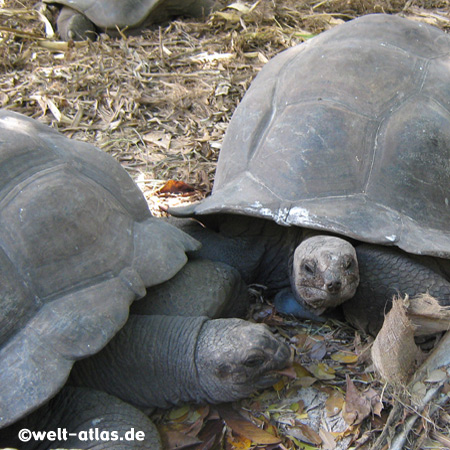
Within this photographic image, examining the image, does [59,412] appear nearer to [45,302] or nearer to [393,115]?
[45,302]

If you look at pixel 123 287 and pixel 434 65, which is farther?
pixel 434 65

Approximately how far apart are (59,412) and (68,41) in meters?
3.88

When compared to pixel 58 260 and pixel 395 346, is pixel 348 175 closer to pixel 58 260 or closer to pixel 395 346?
pixel 395 346

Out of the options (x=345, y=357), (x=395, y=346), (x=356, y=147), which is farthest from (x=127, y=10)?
(x=395, y=346)

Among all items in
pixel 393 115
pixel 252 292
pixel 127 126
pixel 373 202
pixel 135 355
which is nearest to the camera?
pixel 135 355

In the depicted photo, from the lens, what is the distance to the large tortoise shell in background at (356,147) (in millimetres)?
2268

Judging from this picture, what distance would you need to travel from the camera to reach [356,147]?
2396 mm

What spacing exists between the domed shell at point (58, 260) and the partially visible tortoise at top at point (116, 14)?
3074 millimetres

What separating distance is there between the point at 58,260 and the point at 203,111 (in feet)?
7.36

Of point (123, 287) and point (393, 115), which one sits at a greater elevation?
point (393, 115)

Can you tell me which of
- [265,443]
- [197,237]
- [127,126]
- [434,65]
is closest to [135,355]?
[265,443]

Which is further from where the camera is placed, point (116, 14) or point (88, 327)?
point (116, 14)

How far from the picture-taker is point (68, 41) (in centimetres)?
499

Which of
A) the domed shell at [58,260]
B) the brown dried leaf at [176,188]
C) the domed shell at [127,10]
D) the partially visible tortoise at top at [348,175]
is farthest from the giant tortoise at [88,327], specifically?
the domed shell at [127,10]
